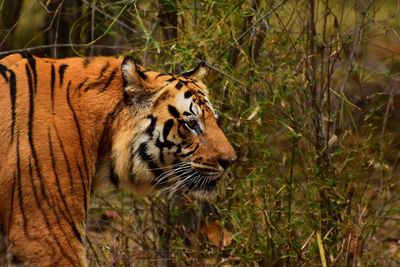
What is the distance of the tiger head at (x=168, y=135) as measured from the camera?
192 inches

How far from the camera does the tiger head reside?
487 centimetres

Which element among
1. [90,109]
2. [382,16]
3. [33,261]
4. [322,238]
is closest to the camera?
[33,261]

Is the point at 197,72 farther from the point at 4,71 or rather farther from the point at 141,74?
the point at 4,71

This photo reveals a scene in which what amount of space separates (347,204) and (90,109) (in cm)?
163

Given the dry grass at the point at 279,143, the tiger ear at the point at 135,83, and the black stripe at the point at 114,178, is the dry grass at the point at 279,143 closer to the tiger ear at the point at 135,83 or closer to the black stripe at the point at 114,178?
the tiger ear at the point at 135,83

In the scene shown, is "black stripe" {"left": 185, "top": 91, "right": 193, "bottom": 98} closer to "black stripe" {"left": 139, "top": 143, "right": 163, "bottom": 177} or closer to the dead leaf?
"black stripe" {"left": 139, "top": 143, "right": 163, "bottom": 177}

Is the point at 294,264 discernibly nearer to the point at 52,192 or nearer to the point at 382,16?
the point at 52,192

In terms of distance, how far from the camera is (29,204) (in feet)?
14.7

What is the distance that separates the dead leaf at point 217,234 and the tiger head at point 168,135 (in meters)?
0.99

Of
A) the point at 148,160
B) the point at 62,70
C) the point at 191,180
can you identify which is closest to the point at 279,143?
the point at 191,180

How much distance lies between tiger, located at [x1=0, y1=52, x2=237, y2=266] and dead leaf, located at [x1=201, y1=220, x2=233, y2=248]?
91cm

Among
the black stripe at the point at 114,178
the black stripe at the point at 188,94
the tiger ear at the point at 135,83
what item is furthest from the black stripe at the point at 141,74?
the black stripe at the point at 114,178

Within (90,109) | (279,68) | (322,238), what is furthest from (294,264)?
(90,109)

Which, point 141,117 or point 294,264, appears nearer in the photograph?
point 141,117
